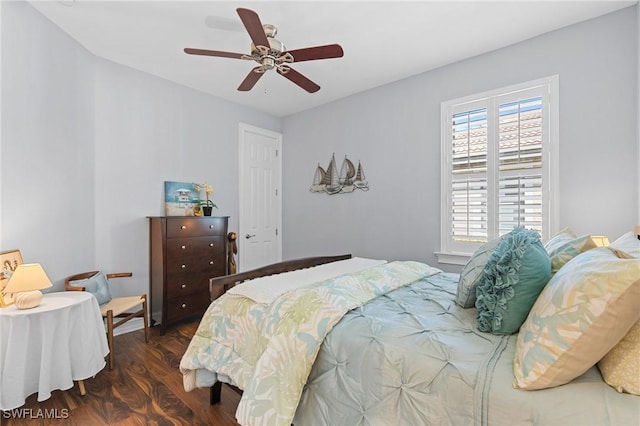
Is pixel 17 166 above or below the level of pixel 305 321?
above

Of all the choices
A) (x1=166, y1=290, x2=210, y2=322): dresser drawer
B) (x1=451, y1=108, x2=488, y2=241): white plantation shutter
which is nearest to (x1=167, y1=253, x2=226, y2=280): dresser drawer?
(x1=166, y1=290, x2=210, y2=322): dresser drawer

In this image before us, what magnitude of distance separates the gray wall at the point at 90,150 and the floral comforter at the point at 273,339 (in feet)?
5.48

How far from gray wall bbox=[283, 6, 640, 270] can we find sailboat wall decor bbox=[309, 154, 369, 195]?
91mm

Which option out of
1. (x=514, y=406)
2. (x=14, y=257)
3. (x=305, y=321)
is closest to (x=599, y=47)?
(x=514, y=406)

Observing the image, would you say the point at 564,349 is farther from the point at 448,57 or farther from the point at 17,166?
the point at 17,166

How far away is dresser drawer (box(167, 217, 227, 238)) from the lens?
3198mm

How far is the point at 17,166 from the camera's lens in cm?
221

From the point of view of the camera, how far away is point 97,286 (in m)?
2.71

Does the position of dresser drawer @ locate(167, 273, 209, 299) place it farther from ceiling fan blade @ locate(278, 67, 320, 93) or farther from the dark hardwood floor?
ceiling fan blade @ locate(278, 67, 320, 93)

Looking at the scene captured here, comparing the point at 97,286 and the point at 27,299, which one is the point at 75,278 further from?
the point at 27,299

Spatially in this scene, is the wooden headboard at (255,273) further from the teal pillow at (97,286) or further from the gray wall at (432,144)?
the teal pillow at (97,286)

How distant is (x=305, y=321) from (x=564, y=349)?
944 millimetres

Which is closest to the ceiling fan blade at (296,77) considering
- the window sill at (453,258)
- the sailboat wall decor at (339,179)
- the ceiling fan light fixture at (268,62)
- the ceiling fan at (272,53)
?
the ceiling fan at (272,53)

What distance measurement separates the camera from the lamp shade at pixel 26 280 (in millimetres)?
1903
